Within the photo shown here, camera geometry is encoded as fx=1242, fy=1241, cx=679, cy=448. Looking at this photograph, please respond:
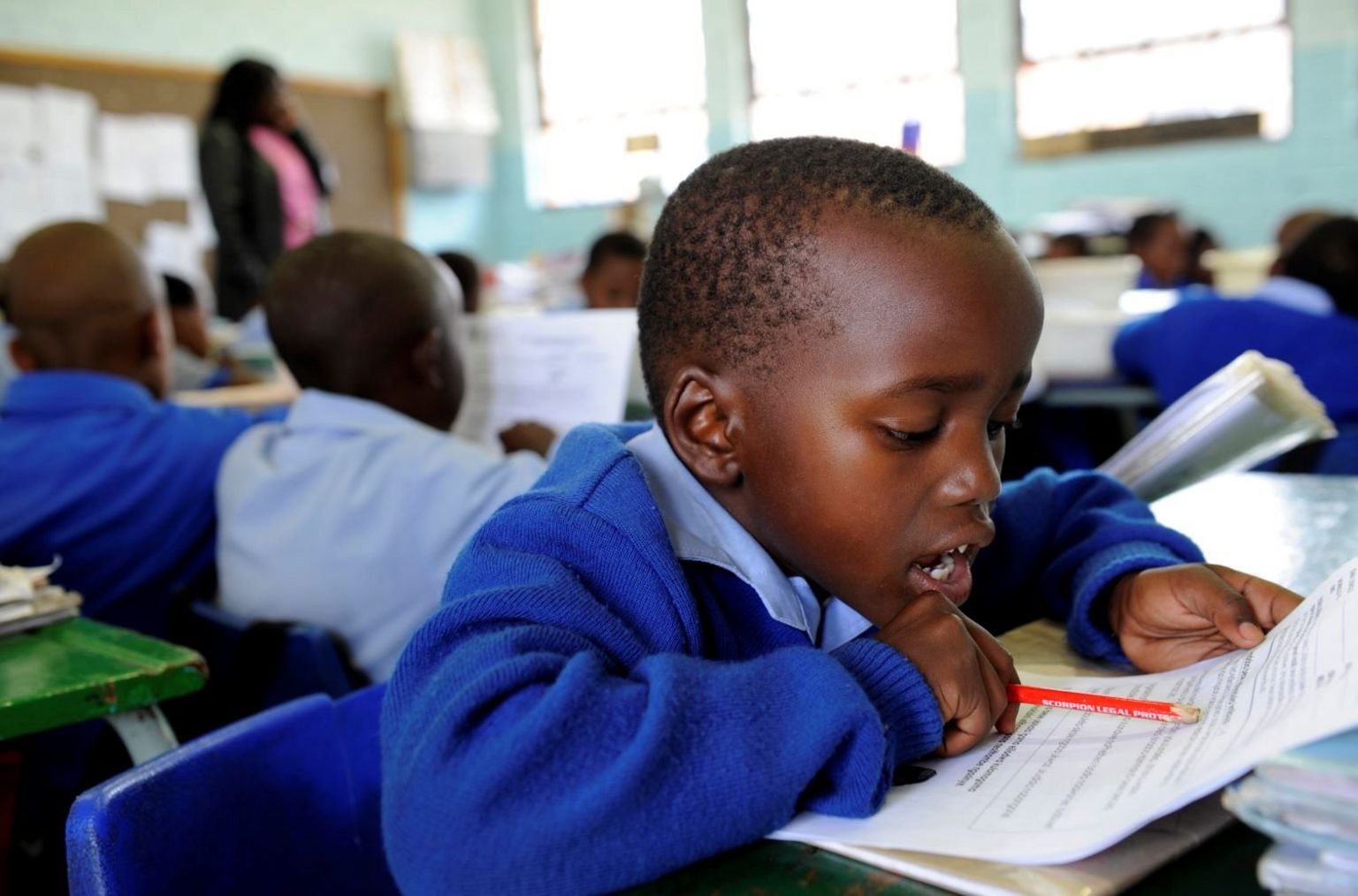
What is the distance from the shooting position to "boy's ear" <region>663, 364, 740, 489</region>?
0.84m

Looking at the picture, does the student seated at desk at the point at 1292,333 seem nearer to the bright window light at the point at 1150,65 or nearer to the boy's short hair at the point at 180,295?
the boy's short hair at the point at 180,295

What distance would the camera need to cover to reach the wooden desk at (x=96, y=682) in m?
0.98

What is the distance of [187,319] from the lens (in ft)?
12.8

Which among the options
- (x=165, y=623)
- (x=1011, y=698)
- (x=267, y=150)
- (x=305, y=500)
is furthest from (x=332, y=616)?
(x=267, y=150)

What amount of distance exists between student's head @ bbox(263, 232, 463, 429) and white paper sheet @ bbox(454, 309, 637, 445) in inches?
4.6

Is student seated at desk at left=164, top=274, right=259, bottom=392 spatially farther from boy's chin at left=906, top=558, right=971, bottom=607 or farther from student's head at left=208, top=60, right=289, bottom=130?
boy's chin at left=906, top=558, right=971, bottom=607

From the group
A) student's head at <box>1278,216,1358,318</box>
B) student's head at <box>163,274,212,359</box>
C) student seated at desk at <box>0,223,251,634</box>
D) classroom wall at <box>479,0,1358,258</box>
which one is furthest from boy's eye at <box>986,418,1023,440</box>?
classroom wall at <box>479,0,1358,258</box>

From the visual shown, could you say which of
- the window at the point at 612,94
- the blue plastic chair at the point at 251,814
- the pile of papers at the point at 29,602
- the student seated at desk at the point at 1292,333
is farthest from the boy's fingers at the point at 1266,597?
the window at the point at 612,94

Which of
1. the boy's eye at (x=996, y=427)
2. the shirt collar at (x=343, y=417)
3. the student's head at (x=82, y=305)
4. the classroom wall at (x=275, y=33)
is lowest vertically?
the shirt collar at (x=343, y=417)

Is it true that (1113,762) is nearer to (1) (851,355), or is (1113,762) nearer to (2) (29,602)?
(1) (851,355)

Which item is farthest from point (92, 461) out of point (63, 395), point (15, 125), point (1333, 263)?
point (15, 125)

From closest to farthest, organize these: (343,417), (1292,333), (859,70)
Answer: (343,417), (1292,333), (859,70)

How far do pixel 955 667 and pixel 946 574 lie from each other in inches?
5.9

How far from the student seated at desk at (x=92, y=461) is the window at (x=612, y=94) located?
19.0 ft
